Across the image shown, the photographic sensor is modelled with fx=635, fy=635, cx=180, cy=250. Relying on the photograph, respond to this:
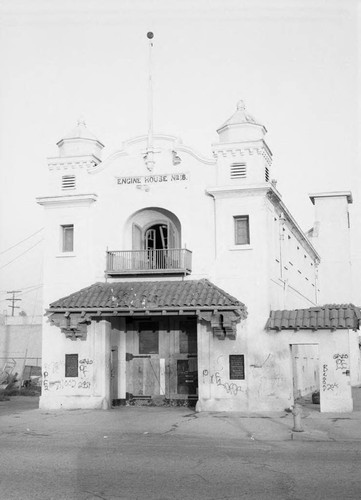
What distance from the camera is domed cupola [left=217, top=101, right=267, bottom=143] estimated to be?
23.2 m

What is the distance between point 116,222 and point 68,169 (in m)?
2.89

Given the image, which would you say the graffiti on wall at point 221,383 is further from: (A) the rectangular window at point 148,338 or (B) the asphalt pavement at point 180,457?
(A) the rectangular window at point 148,338

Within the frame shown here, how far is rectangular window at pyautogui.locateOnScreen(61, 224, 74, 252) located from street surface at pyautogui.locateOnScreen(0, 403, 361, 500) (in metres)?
7.02

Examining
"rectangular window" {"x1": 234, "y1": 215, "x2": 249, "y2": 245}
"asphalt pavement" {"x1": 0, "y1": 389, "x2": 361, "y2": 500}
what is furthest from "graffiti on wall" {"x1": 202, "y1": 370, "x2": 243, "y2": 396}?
"rectangular window" {"x1": 234, "y1": 215, "x2": 249, "y2": 245}

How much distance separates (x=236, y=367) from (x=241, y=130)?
8562mm

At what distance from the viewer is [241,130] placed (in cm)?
2331

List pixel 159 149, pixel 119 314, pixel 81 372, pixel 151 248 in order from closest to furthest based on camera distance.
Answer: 1. pixel 119 314
2. pixel 81 372
3. pixel 159 149
4. pixel 151 248

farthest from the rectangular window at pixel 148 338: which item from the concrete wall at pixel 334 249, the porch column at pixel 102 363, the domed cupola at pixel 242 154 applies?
the concrete wall at pixel 334 249

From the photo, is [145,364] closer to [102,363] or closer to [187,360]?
[187,360]

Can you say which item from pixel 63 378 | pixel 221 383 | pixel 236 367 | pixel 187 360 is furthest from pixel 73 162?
pixel 221 383

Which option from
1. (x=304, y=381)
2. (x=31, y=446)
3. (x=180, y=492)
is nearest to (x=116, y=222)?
(x=31, y=446)

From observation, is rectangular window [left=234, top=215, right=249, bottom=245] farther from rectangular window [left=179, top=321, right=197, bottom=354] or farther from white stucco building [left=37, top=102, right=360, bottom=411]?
Result: rectangular window [left=179, top=321, right=197, bottom=354]

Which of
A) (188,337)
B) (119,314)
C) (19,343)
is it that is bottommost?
(188,337)

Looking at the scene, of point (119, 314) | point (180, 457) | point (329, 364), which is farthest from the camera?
point (119, 314)
